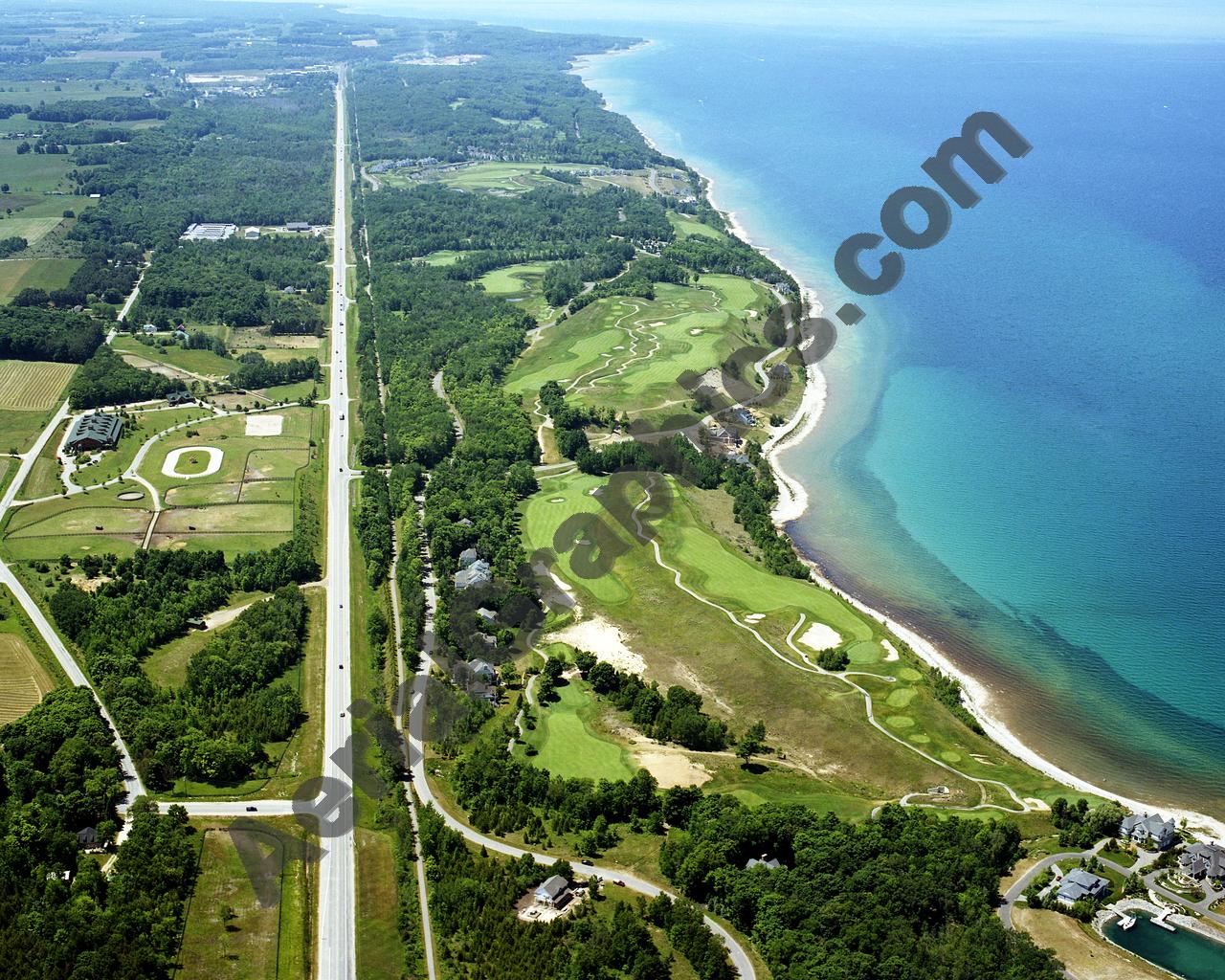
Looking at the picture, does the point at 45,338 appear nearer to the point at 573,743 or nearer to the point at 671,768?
the point at 573,743

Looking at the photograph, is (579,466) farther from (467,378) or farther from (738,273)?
(738,273)

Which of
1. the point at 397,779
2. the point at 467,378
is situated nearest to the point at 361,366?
the point at 467,378

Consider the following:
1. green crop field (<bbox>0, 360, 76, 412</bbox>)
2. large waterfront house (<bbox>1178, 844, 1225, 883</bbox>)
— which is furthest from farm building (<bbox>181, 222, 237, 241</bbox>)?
large waterfront house (<bbox>1178, 844, 1225, 883</bbox>)

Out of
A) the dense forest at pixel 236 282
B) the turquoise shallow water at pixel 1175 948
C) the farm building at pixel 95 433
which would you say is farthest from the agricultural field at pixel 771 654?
the dense forest at pixel 236 282

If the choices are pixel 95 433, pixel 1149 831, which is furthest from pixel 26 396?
pixel 1149 831

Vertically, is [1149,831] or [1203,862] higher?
[1203,862]
